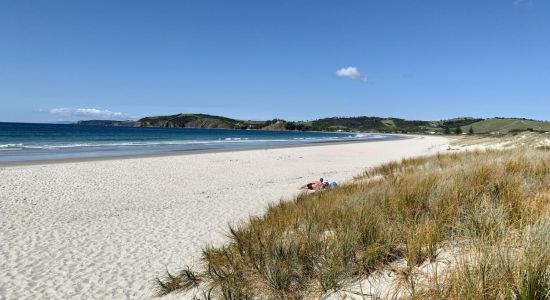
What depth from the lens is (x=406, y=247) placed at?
359 centimetres

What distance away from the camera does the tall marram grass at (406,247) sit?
8.25 ft

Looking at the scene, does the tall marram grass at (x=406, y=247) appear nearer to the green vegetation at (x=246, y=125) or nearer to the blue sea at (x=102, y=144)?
the blue sea at (x=102, y=144)

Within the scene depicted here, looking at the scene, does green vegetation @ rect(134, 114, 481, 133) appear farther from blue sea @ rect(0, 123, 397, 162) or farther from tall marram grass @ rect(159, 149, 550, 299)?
tall marram grass @ rect(159, 149, 550, 299)

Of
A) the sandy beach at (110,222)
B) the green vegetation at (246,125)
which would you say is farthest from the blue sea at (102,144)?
the green vegetation at (246,125)

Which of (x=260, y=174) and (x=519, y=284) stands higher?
(x=519, y=284)

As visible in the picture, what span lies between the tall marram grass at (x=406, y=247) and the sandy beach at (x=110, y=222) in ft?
4.08

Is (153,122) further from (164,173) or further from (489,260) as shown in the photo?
(489,260)

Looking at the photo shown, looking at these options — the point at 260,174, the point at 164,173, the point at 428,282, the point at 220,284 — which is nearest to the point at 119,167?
the point at 164,173

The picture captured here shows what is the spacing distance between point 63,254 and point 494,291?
6461mm

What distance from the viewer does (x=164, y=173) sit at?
1631cm

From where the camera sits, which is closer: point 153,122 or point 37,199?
point 37,199

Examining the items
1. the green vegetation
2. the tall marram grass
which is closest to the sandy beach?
the tall marram grass

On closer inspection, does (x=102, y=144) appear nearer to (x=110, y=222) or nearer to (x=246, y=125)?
(x=110, y=222)

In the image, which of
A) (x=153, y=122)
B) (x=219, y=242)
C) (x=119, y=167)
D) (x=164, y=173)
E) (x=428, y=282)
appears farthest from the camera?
(x=153, y=122)
